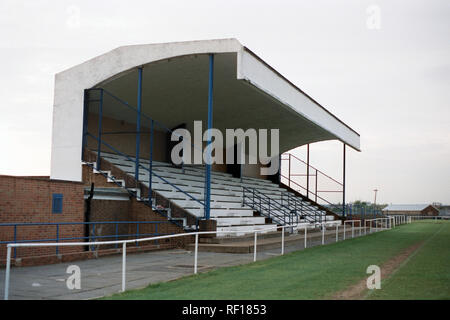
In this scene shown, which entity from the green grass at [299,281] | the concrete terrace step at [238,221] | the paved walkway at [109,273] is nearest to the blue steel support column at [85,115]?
the concrete terrace step at [238,221]

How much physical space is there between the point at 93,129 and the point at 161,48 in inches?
277

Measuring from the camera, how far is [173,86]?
2306cm

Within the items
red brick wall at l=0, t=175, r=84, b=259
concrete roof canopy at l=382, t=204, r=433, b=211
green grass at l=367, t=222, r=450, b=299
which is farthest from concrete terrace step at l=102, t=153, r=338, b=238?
concrete roof canopy at l=382, t=204, r=433, b=211

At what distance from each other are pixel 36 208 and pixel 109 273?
459cm

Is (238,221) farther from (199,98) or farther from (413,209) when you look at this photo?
(413,209)

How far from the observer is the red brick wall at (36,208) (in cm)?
1402

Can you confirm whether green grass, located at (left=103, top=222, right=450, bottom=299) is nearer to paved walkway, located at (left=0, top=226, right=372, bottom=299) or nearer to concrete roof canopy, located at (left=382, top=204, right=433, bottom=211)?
paved walkway, located at (left=0, top=226, right=372, bottom=299)

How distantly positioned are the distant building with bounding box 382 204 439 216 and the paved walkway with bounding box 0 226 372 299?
110 meters

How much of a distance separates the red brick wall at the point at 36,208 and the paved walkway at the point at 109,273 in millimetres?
1804

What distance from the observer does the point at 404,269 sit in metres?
11.5

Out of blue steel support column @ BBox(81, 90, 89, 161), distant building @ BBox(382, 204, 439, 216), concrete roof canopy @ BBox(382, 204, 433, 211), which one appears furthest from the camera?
concrete roof canopy @ BBox(382, 204, 433, 211)

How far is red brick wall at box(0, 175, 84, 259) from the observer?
46.0ft

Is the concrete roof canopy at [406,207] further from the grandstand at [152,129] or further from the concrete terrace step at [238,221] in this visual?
the concrete terrace step at [238,221]

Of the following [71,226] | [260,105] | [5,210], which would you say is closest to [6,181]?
[5,210]
